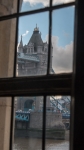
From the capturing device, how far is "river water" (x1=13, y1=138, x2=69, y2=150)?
1.04 m

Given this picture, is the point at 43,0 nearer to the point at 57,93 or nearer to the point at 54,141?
the point at 57,93

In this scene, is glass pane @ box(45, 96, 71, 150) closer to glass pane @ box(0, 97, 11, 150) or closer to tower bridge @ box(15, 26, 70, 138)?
tower bridge @ box(15, 26, 70, 138)

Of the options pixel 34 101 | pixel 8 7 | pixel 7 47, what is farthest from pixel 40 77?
pixel 8 7

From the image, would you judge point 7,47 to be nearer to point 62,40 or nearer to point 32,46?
point 32,46

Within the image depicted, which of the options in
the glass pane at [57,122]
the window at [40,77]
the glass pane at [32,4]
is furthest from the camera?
the glass pane at [32,4]

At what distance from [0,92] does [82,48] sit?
463mm

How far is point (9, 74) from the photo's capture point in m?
1.18

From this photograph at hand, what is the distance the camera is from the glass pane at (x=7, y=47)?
3.92 feet

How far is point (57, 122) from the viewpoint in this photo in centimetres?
105

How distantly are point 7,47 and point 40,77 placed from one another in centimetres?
24

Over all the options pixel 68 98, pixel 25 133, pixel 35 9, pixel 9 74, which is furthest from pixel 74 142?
pixel 35 9

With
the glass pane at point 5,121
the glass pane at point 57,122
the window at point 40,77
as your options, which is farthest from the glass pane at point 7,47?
the glass pane at point 57,122

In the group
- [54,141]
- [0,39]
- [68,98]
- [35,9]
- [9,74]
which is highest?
[35,9]

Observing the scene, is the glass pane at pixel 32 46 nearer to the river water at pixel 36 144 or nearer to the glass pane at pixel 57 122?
the glass pane at pixel 57 122
